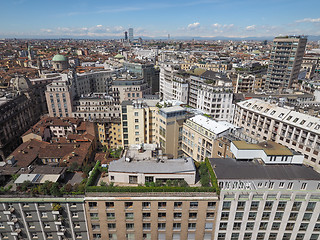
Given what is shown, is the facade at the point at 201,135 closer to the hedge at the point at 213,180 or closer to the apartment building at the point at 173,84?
the hedge at the point at 213,180

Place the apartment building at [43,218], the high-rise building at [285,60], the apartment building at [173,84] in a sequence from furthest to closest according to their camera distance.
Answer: the high-rise building at [285,60], the apartment building at [173,84], the apartment building at [43,218]

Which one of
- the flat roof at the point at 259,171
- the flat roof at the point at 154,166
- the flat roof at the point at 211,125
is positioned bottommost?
the flat roof at the point at 154,166

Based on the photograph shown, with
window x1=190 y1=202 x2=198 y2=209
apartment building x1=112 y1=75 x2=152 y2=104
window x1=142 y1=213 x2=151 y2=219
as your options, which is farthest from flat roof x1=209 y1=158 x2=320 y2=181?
apartment building x1=112 y1=75 x2=152 y2=104

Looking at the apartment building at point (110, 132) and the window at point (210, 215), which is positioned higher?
the window at point (210, 215)

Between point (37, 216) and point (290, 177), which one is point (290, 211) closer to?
point (290, 177)

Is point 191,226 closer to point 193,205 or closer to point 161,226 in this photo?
point 193,205

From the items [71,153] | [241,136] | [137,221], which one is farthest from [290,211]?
[71,153]

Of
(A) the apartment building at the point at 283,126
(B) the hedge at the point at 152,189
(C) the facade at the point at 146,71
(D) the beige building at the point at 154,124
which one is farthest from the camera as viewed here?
(C) the facade at the point at 146,71

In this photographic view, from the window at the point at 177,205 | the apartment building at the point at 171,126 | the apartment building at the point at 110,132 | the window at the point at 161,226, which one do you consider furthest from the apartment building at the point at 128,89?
the window at the point at 177,205

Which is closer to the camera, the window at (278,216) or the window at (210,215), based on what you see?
the window at (278,216)
